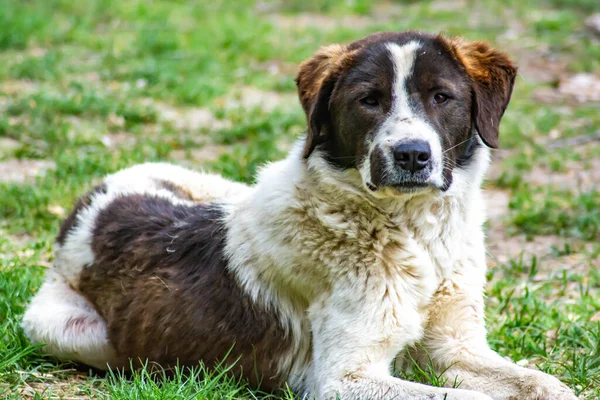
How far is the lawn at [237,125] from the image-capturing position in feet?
16.1

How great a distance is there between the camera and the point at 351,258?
13.7ft

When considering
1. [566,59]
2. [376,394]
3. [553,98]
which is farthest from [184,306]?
[566,59]

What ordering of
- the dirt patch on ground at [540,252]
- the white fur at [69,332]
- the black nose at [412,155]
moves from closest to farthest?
the black nose at [412,155]
the white fur at [69,332]
the dirt patch on ground at [540,252]

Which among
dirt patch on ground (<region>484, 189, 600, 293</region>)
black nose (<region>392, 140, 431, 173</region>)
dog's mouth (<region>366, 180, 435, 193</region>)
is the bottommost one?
dirt patch on ground (<region>484, 189, 600, 293</region>)

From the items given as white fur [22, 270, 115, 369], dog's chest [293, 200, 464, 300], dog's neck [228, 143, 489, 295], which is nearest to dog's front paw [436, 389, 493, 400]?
dog's chest [293, 200, 464, 300]

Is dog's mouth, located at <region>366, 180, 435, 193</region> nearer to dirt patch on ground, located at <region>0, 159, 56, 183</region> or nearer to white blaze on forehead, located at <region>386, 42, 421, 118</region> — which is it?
white blaze on forehead, located at <region>386, 42, 421, 118</region>

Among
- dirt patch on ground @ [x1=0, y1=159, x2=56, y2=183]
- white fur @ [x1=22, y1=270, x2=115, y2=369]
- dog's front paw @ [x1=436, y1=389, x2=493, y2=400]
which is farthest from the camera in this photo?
dirt patch on ground @ [x1=0, y1=159, x2=56, y2=183]

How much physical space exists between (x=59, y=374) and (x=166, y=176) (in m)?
1.38

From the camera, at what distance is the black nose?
12.9 feet

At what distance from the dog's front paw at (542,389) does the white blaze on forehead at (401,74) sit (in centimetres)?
129

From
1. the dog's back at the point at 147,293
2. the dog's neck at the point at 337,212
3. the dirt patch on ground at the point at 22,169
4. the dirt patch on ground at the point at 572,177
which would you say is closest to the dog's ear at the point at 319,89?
the dog's neck at the point at 337,212

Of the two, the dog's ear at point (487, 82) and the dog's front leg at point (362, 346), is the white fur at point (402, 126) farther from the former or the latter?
the dog's front leg at point (362, 346)

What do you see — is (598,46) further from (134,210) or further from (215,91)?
(134,210)

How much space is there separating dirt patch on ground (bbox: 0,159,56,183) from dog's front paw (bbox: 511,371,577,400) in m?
4.60
